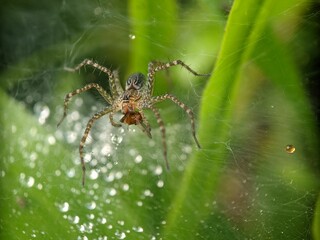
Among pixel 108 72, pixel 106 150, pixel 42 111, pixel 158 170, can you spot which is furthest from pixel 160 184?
pixel 42 111

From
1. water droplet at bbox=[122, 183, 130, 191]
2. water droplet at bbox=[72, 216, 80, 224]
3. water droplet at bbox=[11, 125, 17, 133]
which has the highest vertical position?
water droplet at bbox=[11, 125, 17, 133]

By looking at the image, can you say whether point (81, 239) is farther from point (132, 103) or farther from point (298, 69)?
point (298, 69)

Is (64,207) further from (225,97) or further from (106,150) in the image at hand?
(225,97)

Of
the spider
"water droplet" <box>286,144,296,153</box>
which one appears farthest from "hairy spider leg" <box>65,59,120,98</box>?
"water droplet" <box>286,144,296,153</box>

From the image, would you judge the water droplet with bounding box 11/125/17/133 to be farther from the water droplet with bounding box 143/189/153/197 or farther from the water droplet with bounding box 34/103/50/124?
the water droplet with bounding box 143/189/153/197

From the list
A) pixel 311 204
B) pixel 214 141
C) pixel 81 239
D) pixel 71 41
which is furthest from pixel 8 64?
pixel 311 204

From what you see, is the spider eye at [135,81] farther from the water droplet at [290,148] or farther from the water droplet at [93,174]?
the water droplet at [290,148]

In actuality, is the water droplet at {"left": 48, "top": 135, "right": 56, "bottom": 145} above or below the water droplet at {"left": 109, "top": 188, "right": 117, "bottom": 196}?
above
